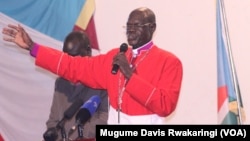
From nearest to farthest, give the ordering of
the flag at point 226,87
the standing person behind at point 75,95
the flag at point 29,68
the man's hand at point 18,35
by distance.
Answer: the man's hand at point 18,35
the standing person behind at point 75,95
the flag at point 226,87
the flag at point 29,68

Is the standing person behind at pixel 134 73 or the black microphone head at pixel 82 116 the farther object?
the standing person behind at pixel 134 73

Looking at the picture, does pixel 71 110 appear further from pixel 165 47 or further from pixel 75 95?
pixel 165 47

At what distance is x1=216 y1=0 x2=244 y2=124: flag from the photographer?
163 inches

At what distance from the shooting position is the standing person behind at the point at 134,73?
2838 mm

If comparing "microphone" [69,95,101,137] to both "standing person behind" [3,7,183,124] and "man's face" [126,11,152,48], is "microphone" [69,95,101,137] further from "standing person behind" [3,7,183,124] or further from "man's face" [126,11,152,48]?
"man's face" [126,11,152,48]

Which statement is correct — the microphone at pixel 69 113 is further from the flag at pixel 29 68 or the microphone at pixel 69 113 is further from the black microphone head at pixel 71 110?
the flag at pixel 29 68

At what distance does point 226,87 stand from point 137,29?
1.45 metres

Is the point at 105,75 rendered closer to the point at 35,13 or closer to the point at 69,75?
the point at 69,75

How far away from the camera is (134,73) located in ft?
9.52

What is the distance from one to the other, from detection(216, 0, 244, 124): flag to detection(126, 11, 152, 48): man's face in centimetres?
134

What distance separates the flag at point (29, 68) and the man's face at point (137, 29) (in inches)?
80.7
